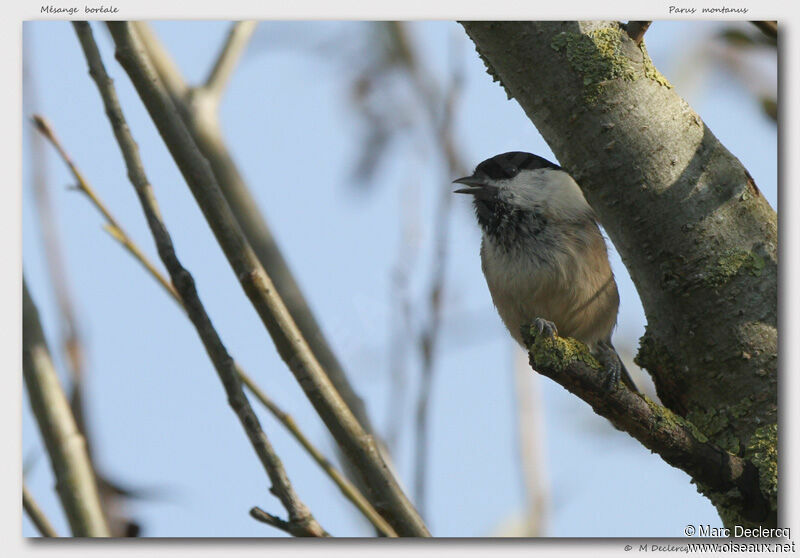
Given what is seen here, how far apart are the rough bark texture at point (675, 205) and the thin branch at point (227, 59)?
0.40 metres

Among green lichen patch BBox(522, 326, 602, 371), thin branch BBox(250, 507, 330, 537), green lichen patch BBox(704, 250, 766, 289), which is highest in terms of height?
green lichen patch BBox(704, 250, 766, 289)

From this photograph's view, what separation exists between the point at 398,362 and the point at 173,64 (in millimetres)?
655

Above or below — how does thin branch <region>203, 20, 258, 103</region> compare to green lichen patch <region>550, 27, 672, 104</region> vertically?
above

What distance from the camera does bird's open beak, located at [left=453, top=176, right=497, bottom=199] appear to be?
162cm

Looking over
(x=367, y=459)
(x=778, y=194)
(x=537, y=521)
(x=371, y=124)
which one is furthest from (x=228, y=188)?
(x=778, y=194)

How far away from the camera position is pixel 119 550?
4.50 feet

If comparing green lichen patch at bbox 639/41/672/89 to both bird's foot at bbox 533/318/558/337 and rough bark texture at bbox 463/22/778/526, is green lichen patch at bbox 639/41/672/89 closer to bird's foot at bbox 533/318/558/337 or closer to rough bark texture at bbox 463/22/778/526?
rough bark texture at bbox 463/22/778/526

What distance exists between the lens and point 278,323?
1079 millimetres

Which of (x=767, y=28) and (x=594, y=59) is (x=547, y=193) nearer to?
(x=594, y=59)

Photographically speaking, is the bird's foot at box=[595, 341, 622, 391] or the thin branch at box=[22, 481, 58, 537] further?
the bird's foot at box=[595, 341, 622, 391]

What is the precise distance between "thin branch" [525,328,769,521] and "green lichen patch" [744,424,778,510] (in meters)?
0.01

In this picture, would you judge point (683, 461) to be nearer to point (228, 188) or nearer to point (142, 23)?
point (228, 188)

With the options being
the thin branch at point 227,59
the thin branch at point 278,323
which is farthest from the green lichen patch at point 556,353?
the thin branch at point 227,59

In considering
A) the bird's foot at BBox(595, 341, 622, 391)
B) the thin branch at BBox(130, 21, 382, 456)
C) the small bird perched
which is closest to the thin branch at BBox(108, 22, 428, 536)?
the thin branch at BBox(130, 21, 382, 456)
